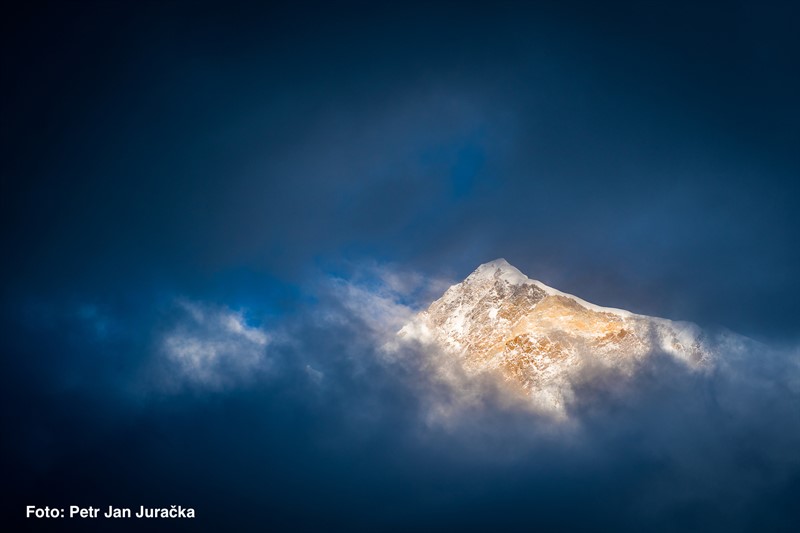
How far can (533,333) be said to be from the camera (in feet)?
384

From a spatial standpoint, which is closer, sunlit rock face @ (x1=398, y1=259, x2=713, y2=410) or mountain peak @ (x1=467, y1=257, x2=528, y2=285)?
sunlit rock face @ (x1=398, y1=259, x2=713, y2=410)

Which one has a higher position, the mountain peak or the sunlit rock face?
the mountain peak

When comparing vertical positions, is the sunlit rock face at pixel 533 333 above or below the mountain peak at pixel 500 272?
below

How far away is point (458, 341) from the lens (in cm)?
12344

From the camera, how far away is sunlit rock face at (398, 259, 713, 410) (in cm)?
10844

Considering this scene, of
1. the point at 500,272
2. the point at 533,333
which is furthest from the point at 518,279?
the point at 533,333

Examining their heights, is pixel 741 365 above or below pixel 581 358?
below

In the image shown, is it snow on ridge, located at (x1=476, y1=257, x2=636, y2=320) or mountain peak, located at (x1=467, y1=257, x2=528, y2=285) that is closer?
snow on ridge, located at (x1=476, y1=257, x2=636, y2=320)

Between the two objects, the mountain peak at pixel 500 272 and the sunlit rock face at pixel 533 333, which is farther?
the mountain peak at pixel 500 272

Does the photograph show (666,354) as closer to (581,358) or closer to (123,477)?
(581,358)

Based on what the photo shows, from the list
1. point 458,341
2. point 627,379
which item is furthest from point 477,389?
point 627,379

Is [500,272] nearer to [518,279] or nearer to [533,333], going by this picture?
[518,279]

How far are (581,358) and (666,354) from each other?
20628mm

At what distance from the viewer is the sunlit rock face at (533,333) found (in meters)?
108
